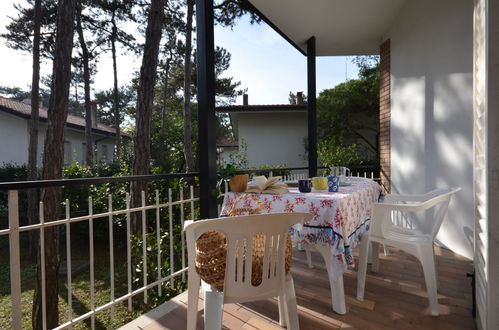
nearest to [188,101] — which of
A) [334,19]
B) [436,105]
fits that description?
[334,19]

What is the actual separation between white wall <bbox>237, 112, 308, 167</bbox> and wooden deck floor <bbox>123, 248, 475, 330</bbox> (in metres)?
7.11

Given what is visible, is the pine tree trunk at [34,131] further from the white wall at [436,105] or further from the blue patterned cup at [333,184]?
the white wall at [436,105]

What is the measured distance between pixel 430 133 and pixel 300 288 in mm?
2297

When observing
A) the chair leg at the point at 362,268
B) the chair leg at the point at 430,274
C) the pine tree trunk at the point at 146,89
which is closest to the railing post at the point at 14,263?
the chair leg at the point at 362,268

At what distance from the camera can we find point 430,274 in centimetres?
170

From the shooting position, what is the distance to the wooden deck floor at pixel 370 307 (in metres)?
1.63

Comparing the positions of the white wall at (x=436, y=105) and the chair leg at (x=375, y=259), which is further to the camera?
the white wall at (x=436, y=105)

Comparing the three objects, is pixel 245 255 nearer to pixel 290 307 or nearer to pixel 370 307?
pixel 290 307

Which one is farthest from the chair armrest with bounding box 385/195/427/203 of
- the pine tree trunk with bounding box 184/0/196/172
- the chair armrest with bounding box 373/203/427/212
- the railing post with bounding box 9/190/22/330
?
the pine tree trunk with bounding box 184/0/196/172

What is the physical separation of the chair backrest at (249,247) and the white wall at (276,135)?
816cm

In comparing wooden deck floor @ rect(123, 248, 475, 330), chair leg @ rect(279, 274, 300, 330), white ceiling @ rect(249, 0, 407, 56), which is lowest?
wooden deck floor @ rect(123, 248, 475, 330)

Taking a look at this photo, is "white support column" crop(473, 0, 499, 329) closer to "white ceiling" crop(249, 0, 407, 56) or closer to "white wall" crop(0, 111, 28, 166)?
"white ceiling" crop(249, 0, 407, 56)

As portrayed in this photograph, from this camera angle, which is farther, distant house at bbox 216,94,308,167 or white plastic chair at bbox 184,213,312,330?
distant house at bbox 216,94,308,167

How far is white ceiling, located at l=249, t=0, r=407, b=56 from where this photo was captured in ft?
10.7
